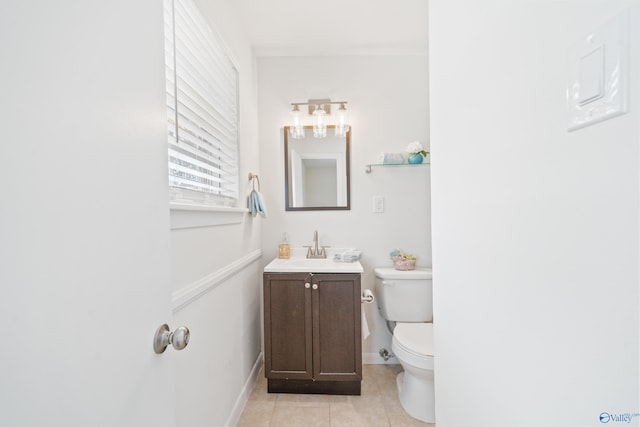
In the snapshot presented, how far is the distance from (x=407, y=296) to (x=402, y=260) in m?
0.26

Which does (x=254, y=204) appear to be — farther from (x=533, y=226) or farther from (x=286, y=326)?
(x=533, y=226)

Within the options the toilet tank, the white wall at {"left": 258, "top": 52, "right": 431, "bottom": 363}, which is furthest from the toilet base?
the white wall at {"left": 258, "top": 52, "right": 431, "bottom": 363}

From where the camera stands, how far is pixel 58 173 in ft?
1.28

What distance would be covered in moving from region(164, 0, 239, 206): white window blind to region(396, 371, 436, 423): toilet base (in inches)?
60.2

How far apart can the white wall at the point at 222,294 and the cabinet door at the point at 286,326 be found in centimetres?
16

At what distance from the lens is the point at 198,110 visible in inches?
49.7

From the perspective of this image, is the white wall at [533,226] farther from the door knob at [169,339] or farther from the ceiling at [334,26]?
the ceiling at [334,26]

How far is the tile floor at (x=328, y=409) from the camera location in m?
1.59

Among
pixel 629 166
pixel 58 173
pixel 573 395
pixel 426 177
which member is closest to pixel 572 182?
pixel 629 166

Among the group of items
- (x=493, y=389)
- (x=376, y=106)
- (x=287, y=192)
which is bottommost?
(x=493, y=389)

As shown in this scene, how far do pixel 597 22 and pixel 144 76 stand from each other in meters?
0.76

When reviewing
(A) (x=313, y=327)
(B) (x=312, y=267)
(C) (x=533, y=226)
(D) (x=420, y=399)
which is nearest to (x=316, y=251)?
(B) (x=312, y=267)

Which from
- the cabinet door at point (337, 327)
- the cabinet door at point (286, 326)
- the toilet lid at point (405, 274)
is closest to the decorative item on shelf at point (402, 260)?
the toilet lid at point (405, 274)

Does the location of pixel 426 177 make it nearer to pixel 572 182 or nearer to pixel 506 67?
pixel 506 67
